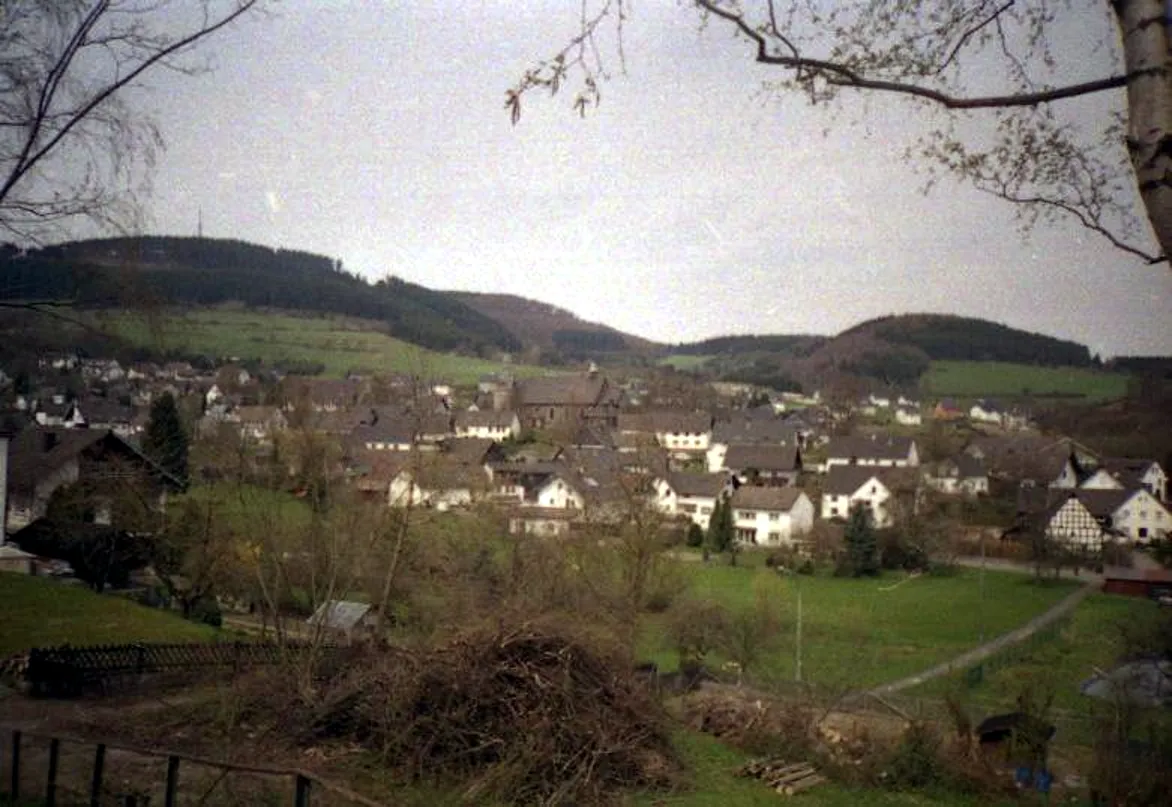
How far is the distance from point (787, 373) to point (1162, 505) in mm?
79047

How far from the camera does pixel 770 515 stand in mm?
46594

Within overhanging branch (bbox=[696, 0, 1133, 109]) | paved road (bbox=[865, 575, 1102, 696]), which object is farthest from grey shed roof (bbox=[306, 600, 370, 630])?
overhanging branch (bbox=[696, 0, 1133, 109])

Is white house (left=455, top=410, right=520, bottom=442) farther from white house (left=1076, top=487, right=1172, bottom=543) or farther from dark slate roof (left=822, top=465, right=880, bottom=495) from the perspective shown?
white house (left=1076, top=487, right=1172, bottom=543)

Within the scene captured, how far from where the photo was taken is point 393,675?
1001 centimetres

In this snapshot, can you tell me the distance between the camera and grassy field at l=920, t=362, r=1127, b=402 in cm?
3081

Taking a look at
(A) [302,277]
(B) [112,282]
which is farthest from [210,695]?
(A) [302,277]

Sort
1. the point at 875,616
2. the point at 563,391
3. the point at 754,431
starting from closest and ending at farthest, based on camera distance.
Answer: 1. the point at 875,616
2. the point at 754,431
3. the point at 563,391

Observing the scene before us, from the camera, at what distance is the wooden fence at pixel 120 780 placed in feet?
20.4

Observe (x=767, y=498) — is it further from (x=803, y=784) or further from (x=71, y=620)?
(x=71, y=620)

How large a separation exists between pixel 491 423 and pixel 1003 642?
4566 cm

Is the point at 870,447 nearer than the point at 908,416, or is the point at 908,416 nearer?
the point at 870,447

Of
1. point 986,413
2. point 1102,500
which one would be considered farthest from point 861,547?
point 986,413

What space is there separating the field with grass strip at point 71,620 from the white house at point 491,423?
4581 cm

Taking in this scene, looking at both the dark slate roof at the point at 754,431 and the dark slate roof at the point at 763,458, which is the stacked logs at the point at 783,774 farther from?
the dark slate roof at the point at 754,431
